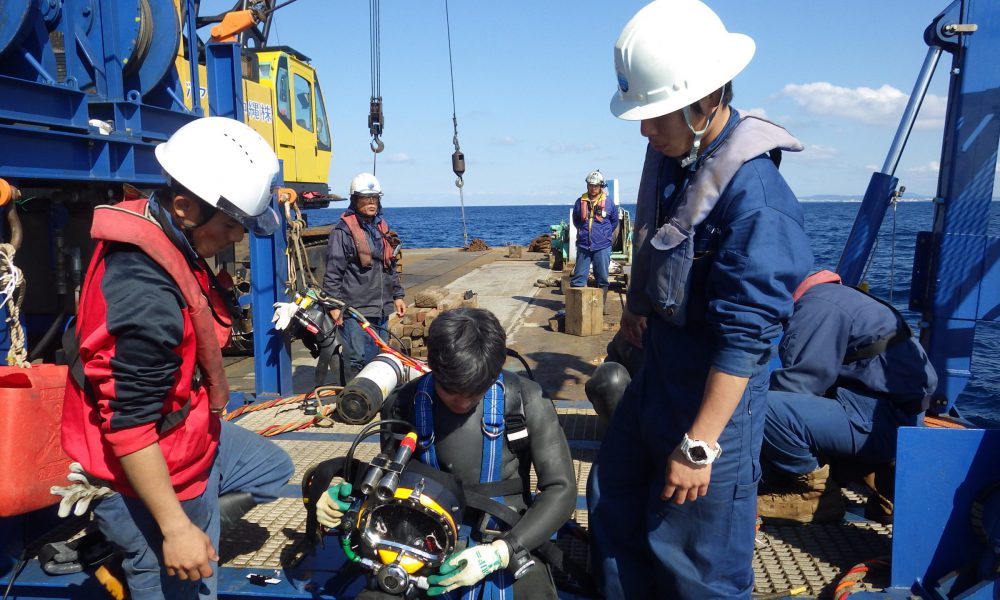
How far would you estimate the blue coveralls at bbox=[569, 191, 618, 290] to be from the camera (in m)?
10.1

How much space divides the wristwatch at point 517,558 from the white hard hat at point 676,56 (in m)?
1.42

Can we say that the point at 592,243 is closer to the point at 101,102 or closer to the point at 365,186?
the point at 365,186

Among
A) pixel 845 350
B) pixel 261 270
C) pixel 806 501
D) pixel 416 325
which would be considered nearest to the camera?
pixel 845 350

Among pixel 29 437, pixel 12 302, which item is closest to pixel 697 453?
pixel 29 437

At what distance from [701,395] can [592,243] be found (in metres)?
8.23

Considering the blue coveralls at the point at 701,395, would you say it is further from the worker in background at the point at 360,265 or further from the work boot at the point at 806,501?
the worker in background at the point at 360,265

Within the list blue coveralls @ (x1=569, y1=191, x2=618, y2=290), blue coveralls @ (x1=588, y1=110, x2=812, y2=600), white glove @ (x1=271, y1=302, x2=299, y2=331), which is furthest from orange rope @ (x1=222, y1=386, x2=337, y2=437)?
blue coveralls @ (x1=569, y1=191, x2=618, y2=290)

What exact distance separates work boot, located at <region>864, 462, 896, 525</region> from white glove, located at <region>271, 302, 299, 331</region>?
4.02 meters

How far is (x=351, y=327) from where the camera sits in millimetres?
5762

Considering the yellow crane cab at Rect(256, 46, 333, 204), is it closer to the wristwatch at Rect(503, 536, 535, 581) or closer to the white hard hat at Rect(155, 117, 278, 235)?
the white hard hat at Rect(155, 117, 278, 235)

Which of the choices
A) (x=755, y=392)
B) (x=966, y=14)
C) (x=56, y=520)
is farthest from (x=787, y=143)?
(x=56, y=520)

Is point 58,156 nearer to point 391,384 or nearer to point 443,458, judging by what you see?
point 391,384

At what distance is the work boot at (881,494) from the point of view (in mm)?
3320

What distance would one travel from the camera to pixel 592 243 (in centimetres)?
1034
